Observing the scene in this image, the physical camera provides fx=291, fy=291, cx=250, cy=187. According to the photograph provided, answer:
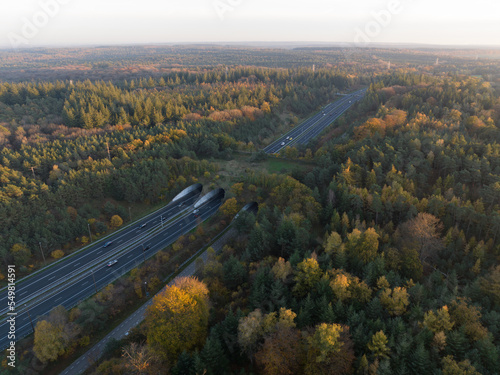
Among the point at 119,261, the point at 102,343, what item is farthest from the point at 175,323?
the point at 119,261

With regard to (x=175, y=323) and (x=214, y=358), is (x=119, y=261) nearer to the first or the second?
(x=175, y=323)

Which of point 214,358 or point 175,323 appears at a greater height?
point 175,323

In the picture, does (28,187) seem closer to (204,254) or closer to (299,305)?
(204,254)

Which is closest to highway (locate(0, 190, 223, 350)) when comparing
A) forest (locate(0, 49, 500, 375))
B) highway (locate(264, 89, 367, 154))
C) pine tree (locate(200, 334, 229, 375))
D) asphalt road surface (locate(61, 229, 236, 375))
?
forest (locate(0, 49, 500, 375))

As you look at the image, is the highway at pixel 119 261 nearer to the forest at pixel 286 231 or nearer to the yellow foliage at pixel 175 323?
the forest at pixel 286 231

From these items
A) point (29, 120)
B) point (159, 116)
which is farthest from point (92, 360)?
point (29, 120)

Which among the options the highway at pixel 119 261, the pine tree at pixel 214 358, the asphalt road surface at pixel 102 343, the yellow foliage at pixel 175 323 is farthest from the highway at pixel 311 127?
the pine tree at pixel 214 358
